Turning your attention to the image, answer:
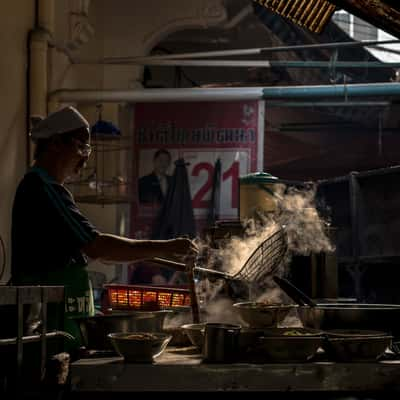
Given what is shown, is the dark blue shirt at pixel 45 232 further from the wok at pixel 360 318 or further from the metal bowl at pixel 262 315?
the wok at pixel 360 318

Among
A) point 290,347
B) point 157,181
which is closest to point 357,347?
point 290,347

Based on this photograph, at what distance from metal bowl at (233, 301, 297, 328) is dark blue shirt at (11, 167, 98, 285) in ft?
2.86

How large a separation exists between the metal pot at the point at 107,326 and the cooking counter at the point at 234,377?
0.39m

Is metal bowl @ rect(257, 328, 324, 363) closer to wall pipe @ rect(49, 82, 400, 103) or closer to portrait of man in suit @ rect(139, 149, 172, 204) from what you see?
wall pipe @ rect(49, 82, 400, 103)

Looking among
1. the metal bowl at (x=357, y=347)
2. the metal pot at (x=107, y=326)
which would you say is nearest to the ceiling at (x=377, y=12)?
the metal bowl at (x=357, y=347)

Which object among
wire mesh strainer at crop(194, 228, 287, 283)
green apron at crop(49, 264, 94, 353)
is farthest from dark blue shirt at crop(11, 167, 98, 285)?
wire mesh strainer at crop(194, 228, 287, 283)

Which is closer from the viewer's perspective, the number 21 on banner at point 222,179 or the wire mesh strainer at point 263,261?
the wire mesh strainer at point 263,261

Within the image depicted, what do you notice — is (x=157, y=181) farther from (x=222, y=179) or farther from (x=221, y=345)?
(x=221, y=345)

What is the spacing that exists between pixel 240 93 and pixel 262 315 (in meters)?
7.39

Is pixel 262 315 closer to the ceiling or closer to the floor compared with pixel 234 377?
closer to the ceiling

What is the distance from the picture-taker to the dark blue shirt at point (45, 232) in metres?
3.47

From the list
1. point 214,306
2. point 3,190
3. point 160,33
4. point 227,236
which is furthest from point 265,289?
point 160,33

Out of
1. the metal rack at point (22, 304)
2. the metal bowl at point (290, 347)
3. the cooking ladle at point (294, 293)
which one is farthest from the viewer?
the cooking ladle at point (294, 293)

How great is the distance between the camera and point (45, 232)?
3.49m
